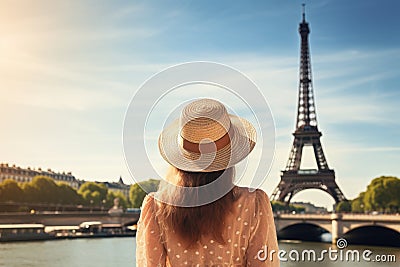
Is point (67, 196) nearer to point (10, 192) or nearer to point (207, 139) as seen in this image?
point (10, 192)

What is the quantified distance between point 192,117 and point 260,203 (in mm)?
208

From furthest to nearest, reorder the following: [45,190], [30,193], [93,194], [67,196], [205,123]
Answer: [93,194], [67,196], [45,190], [30,193], [205,123]

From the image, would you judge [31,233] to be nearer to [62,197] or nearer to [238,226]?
[62,197]

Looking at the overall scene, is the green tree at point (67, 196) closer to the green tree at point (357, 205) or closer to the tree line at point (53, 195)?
the tree line at point (53, 195)

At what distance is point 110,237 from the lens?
2881 cm

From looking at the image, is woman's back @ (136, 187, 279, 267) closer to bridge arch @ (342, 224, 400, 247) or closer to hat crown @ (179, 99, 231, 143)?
hat crown @ (179, 99, 231, 143)

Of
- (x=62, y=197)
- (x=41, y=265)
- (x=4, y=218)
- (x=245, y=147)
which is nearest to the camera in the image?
(x=245, y=147)

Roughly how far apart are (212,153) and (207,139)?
0.09 ft

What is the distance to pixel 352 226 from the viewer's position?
2370cm

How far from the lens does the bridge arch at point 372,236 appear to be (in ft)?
Result: 80.8

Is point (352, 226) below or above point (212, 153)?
above

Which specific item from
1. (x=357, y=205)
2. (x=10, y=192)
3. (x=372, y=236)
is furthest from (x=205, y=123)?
(x=357, y=205)

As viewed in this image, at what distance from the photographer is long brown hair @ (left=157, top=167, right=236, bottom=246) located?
1.23 m

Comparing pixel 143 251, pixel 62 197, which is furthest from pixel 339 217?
pixel 143 251
